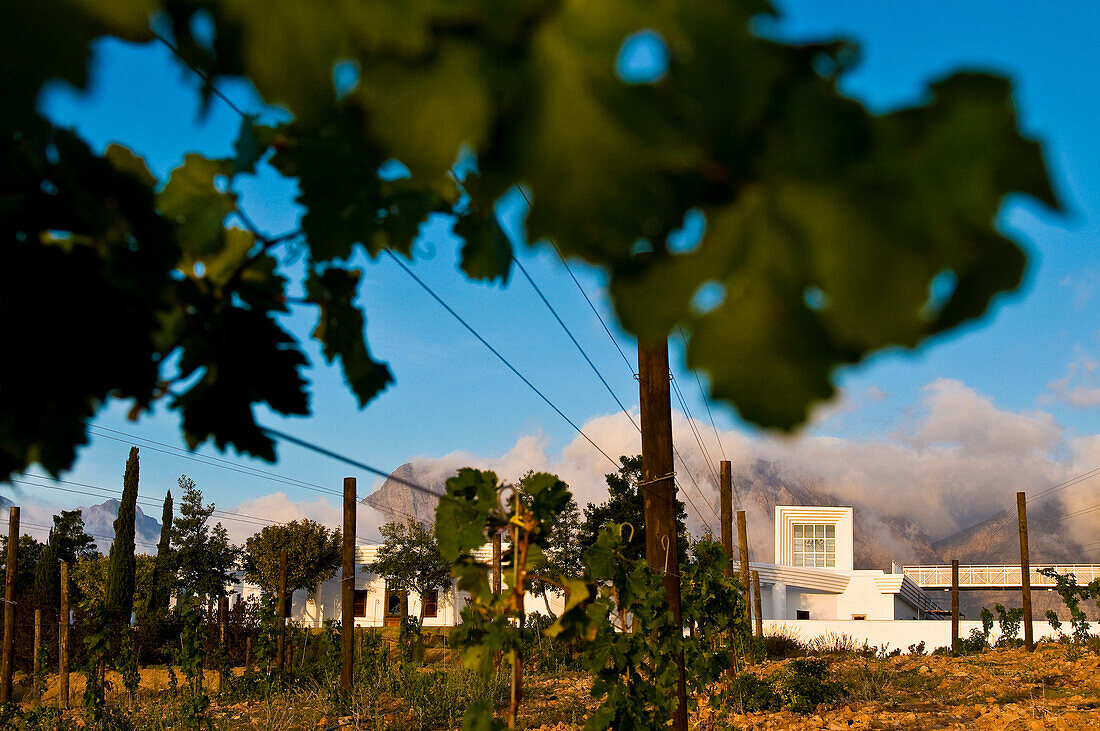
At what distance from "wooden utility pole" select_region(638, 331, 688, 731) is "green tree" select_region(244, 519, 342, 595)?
31.3 metres

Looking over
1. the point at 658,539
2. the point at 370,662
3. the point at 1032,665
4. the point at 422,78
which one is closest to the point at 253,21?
the point at 422,78

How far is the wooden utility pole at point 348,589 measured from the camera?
481 inches

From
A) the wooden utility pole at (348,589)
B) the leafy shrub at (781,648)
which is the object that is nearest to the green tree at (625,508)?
the leafy shrub at (781,648)

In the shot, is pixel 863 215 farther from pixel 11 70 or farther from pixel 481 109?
pixel 11 70

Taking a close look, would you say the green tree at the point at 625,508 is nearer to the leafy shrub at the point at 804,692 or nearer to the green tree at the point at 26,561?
the leafy shrub at the point at 804,692

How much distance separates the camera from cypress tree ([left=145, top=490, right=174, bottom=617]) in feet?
97.7

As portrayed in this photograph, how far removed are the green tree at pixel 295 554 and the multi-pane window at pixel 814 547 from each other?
84.5ft

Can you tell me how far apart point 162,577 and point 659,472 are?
2842 cm

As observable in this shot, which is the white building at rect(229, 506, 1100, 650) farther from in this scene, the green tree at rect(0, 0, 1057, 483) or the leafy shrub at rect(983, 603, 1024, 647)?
the green tree at rect(0, 0, 1057, 483)

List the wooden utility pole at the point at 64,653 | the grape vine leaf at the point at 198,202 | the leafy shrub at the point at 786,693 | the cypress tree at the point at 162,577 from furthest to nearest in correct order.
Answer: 1. the cypress tree at the point at 162,577
2. the wooden utility pole at the point at 64,653
3. the leafy shrub at the point at 786,693
4. the grape vine leaf at the point at 198,202

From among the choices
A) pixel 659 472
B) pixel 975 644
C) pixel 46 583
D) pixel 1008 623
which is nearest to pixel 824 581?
pixel 1008 623

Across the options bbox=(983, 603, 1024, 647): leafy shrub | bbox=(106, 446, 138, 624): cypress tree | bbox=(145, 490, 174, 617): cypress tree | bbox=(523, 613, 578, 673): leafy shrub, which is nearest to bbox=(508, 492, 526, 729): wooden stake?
bbox=(523, 613, 578, 673): leafy shrub

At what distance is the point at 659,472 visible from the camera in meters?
7.64

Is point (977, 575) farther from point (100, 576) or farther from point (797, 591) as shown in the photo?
point (100, 576)
